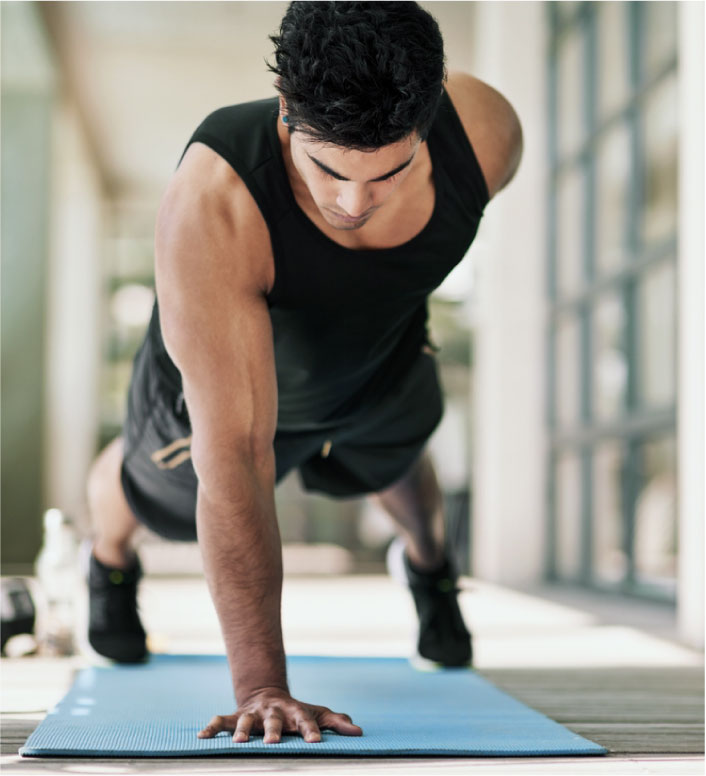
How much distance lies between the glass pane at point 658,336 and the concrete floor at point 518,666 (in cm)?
86

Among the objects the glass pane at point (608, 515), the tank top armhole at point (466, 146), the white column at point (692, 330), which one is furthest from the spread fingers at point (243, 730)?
the glass pane at point (608, 515)

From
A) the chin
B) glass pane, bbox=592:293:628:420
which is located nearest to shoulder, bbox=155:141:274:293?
the chin

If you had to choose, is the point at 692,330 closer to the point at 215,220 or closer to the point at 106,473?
the point at 106,473

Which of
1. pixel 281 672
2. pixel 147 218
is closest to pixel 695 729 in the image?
pixel 281 672

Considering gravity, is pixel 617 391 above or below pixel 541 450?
above

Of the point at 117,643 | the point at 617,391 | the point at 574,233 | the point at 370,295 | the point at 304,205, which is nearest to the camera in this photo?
the point at 304,205

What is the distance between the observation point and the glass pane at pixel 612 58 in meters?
4.60

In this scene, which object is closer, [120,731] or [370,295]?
[120,731]

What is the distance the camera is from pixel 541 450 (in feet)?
18.0

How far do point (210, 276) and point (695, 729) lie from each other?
3.12 feet

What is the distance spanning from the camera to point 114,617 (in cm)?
206

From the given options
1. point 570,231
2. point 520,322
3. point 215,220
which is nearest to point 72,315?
point 520,322

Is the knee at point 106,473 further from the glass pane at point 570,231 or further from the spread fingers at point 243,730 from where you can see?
the glass pane at point 570,231

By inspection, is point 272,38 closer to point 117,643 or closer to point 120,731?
point 120,731
